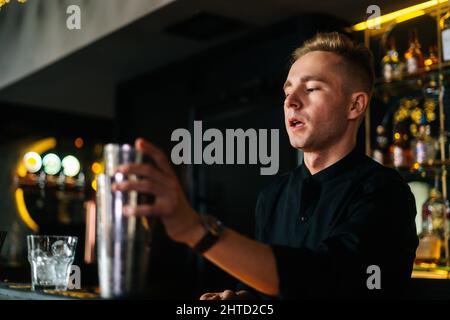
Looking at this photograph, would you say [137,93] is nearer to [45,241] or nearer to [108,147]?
[45,241]

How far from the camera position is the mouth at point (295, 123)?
115 centimetres

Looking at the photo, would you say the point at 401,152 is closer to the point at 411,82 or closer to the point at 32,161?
the point at 411,82

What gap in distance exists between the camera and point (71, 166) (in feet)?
23.9

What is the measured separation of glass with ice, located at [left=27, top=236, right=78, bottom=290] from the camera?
3.90 ft

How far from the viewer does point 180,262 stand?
175 inches

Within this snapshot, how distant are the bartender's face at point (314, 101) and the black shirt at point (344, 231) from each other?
9 cm

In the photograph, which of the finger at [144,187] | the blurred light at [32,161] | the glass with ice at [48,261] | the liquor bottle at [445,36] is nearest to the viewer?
the finger at [144,187]

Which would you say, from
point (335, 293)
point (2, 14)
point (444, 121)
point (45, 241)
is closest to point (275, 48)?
point (444, 121)

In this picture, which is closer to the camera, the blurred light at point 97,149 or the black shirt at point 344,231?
the black shirt at point 344,231

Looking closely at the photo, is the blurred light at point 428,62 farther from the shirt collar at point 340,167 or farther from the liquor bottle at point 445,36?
the shirt collar at point 340,167

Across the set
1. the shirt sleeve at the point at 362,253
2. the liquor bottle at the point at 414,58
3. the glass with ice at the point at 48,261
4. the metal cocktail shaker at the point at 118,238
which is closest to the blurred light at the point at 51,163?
the liquor bottle at the point at 414,58

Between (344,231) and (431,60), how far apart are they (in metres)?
2.20

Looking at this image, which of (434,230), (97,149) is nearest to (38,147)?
(97,149)
